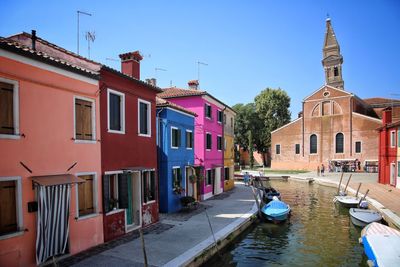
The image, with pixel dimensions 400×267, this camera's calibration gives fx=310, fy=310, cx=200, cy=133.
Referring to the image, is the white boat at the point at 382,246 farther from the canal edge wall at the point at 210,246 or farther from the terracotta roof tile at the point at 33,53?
the terracotta roof tile at the point at 33,53

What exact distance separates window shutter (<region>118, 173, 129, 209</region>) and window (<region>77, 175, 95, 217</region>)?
1383 mm

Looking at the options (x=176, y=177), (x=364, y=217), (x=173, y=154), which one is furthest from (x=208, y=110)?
(x=364, y=217)

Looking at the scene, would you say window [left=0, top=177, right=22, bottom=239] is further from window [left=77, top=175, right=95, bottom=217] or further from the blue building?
the blue building

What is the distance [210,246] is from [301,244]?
535cm

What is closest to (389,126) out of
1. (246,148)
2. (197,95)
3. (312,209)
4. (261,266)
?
(312,209)

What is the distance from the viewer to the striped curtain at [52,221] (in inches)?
344

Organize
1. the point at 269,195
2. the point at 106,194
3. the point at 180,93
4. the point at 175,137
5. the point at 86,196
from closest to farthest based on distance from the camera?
the point at 86,196, the point at 106,194, the point at 175,137, the point at 180,93, the point at 269,195

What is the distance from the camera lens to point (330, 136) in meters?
55.3

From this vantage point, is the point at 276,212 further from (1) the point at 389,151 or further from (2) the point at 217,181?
(1) the point at 389,151

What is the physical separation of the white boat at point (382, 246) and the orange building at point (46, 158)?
32.4 ft

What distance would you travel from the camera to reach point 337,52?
66.4 meters

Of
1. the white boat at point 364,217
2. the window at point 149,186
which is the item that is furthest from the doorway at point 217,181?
the window at point 149,186

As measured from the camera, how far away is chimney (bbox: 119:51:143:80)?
15258 millimetres

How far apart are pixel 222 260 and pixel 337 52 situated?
215ft
